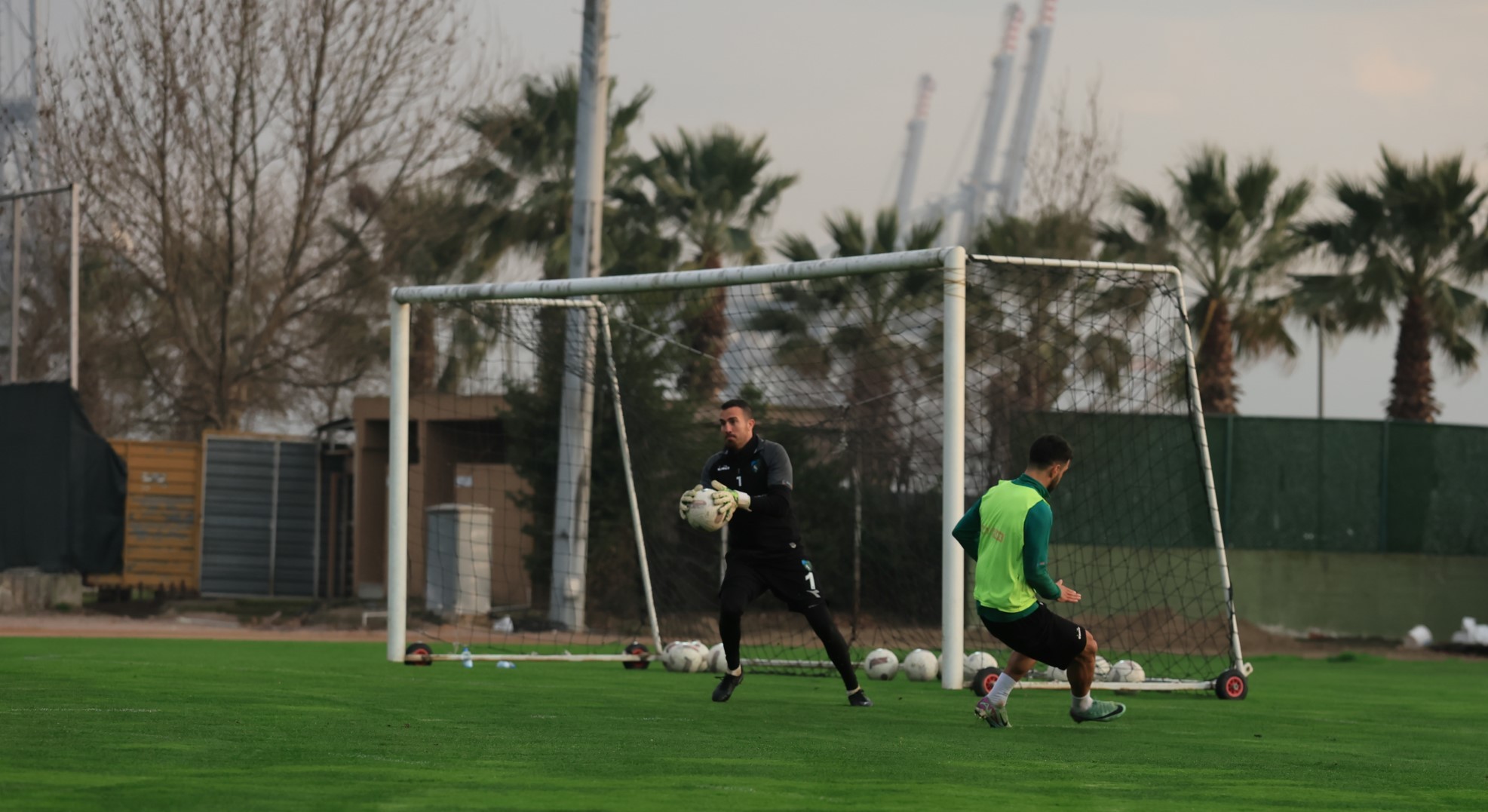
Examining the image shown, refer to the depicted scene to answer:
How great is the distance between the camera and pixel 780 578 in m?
10.1

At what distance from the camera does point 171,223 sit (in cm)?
2612

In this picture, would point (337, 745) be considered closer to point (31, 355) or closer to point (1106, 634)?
point (1106, 634)

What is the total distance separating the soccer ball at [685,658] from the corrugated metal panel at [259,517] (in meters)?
14.7

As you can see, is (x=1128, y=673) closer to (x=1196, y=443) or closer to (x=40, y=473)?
(x=1196, y=443)

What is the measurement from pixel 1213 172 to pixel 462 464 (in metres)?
13.0

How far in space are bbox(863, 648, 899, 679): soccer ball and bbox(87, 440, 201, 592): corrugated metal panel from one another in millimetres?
16136

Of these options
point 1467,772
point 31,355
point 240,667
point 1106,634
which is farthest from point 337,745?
point 31,355

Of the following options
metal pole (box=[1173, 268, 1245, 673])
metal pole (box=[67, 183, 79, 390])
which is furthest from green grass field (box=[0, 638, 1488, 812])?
A: metal pole (box=[67, 183, 79, 390])

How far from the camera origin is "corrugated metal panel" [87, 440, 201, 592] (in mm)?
25734

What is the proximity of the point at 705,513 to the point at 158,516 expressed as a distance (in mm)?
18518

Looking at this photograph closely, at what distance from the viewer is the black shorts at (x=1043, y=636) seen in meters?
8.66

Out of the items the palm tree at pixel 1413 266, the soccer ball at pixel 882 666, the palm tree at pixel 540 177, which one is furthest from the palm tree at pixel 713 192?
the soccer ball at pixel 882 666

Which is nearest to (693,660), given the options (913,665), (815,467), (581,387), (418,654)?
(913,665)

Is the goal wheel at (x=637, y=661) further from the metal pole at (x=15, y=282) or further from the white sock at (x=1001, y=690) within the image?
the metal pole at (x=15, y=282)
